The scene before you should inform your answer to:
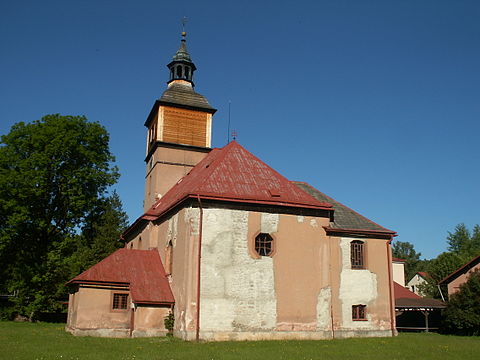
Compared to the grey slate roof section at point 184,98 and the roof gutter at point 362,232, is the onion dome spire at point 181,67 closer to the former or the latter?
the grey slate roof section at point 184,98

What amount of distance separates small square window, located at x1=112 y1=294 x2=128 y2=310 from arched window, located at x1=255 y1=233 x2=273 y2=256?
252 inches

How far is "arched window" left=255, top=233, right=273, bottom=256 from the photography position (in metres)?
20.6

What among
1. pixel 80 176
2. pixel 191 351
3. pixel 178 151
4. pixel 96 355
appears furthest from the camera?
pixel 80 176

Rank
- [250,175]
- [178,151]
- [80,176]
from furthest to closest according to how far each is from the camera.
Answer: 1. [80,176]
2. [178,151]
3. [250,175]

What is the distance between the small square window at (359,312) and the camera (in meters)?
22.2

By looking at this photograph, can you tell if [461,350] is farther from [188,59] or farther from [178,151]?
[188,59]

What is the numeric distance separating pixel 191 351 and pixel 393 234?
1282 cm

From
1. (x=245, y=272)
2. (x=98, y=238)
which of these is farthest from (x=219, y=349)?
(x=98, y=238)

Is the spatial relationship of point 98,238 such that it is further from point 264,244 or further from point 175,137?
point 264,244

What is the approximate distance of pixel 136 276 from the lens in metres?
22.1

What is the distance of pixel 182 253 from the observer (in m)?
20.3

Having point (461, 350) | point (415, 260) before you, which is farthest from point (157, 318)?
point (415, 260)

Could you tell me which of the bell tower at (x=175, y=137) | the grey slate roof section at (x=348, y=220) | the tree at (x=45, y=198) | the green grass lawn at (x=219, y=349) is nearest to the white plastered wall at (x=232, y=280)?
the green grass lawn at (x=219, y=349)

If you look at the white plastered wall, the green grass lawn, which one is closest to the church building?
the white plastered wall
